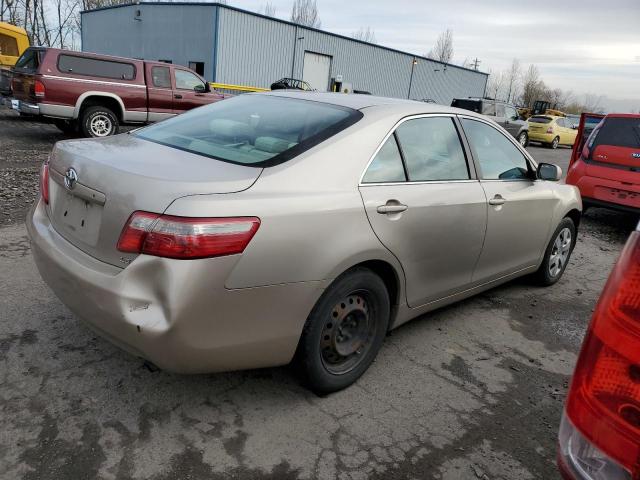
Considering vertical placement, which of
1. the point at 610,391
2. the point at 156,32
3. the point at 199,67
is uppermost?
the point at 156,32

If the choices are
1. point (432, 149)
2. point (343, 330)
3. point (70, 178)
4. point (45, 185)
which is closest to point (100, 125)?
point (45, 185)

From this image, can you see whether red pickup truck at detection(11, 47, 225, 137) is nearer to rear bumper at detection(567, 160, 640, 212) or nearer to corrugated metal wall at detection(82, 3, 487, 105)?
rear bumper at detection(567, 160, 640, 212)

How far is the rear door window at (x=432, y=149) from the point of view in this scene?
3117 millimetres

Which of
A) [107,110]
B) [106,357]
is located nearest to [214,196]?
[106,357]

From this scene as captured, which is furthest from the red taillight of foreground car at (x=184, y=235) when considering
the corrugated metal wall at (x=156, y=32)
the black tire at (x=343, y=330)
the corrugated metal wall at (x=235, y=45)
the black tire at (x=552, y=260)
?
the corrugated metal wall at (x=156, y=32)

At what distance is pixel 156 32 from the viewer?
93.4 ft

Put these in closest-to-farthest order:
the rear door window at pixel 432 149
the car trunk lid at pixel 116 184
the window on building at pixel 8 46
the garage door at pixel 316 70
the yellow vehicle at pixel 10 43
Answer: the car trunk lid at pixel 116 184 < the rear door window at pixel 432 149 < the yellow vehicle at pixel 10 43 < the window on building at pixel 8 46 < the garage door at pixel 316 70

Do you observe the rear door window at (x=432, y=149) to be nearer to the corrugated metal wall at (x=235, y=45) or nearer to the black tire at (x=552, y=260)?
the black tire at (x=552, y=260)

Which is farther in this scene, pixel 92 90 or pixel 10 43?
pixel 10 43

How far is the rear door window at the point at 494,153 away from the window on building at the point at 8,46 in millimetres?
17803

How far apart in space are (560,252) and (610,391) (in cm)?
391

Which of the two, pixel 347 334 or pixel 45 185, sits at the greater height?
pixel 45 185

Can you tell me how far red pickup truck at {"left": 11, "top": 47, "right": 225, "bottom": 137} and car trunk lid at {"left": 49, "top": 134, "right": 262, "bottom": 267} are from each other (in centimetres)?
848

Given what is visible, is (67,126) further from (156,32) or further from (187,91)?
(156,32)
